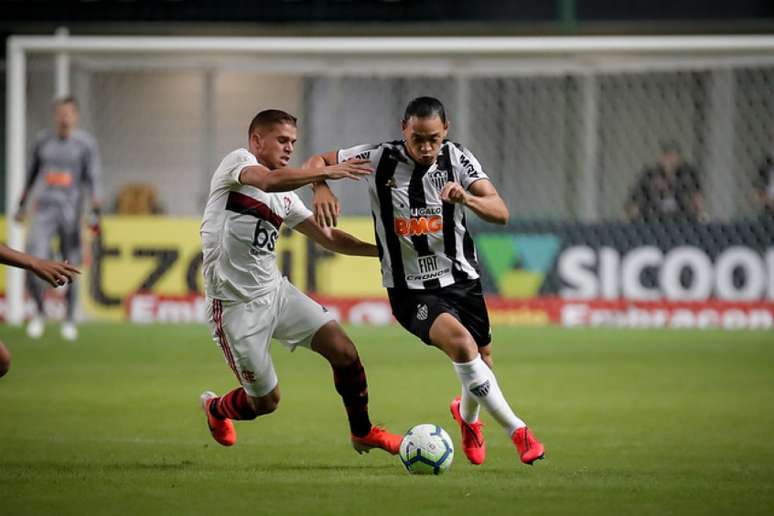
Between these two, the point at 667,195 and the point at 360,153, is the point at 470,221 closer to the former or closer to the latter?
the point at 667,195

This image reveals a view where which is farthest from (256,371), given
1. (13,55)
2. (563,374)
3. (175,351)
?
(13,55)

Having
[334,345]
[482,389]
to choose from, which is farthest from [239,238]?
[482,389]

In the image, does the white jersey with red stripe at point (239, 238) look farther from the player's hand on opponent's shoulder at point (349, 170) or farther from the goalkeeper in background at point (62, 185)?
the goalkeeper in background at point (62, 185)

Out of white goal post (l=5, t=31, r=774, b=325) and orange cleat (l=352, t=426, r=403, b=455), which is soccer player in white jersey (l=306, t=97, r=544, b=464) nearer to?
orange cleat (l=352, t=426, r=403, b=455)

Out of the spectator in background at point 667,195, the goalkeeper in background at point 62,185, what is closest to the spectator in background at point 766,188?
the spectator in background at point 667,195

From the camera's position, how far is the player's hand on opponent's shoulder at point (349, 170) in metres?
7.01

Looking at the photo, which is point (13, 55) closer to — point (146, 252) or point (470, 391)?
point (146, 252)

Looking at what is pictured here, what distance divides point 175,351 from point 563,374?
13.4 ft

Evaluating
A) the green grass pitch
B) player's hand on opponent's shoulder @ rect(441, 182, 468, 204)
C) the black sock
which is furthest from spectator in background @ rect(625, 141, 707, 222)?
player's hand on opponent's shoulder @ rect(441, 182, 468, 204)

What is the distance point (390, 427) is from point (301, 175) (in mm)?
2766

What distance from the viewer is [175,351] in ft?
47.8

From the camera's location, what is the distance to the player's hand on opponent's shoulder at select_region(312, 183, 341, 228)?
7160 mm

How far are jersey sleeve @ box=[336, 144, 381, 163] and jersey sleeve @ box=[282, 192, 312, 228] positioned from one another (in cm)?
37

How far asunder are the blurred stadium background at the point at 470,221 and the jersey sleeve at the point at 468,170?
1509mm
